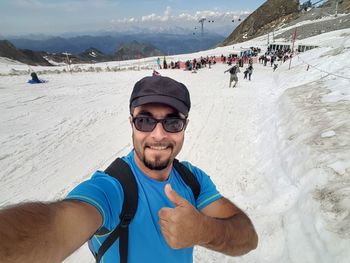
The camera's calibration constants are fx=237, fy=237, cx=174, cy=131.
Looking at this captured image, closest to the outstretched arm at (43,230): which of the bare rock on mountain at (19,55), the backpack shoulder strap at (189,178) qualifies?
the backpack shoulder strap at (189,178)

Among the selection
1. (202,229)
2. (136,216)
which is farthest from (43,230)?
(202,229)

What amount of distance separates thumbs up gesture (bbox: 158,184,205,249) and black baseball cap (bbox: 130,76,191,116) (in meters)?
0.85

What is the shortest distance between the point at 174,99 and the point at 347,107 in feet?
20.5

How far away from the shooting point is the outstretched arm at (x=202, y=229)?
1.29 m

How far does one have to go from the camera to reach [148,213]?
5.49 ft

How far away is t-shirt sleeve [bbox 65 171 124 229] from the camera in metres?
1.52

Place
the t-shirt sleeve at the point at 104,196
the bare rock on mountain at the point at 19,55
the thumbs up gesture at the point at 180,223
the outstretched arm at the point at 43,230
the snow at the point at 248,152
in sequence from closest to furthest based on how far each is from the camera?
1. the outstretched arm at the point at 43,230
2. the thumbs up gesture at the point at 180,223
3. the t-shirt sleeve at the point at 104,196
4. the snow at the point at 248,152
5. the bare rock on mountain at the point at 19,55

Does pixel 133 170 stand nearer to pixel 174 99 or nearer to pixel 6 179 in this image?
pixel 174 99

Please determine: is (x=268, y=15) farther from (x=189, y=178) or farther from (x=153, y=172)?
(x=153, y=172)

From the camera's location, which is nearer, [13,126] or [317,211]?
[317,211]

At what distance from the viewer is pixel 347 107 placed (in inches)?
246

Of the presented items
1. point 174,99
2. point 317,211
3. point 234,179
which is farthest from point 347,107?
point 174,99

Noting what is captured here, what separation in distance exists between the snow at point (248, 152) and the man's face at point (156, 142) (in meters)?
2.36

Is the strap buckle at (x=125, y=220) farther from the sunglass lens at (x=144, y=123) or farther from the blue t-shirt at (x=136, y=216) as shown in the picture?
the sunglass lens at (x=144, y=123)
